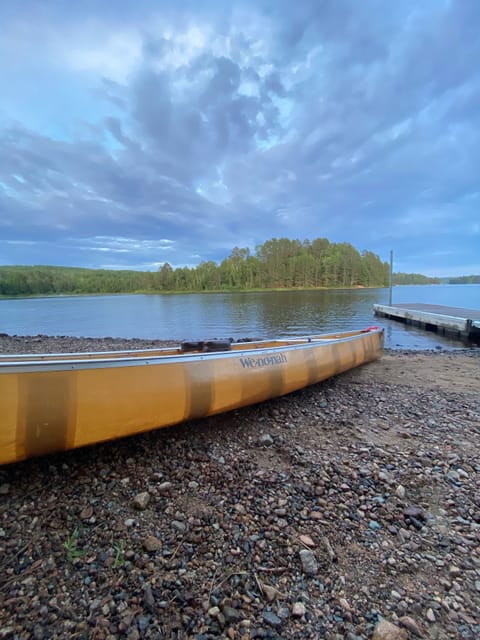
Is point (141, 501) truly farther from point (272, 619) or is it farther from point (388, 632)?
point (388, 632)

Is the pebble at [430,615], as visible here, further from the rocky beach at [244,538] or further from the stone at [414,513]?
the stone at [414,513]

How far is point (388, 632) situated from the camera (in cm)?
125

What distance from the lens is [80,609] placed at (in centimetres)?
131

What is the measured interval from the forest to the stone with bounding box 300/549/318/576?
76.1 m

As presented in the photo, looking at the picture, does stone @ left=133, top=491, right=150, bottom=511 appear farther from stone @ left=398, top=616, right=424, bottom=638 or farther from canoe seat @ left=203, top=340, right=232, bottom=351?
canoe seat @ left=203, top=340, right=232, bottom=351

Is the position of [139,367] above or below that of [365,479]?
above

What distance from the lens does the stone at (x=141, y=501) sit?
6.24 ft

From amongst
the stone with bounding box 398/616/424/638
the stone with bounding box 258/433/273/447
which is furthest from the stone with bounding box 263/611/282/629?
the stone with bounding box 258/433/273/447

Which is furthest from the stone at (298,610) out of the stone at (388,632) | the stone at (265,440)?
the stone at (265,440)

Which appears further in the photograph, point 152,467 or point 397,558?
point 152,467

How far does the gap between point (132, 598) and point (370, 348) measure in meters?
6.00

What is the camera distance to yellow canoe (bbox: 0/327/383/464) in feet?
6.30

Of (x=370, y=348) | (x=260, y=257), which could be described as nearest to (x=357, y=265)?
(x=260, y=257)

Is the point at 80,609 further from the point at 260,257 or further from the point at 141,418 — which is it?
the point at 260,257
